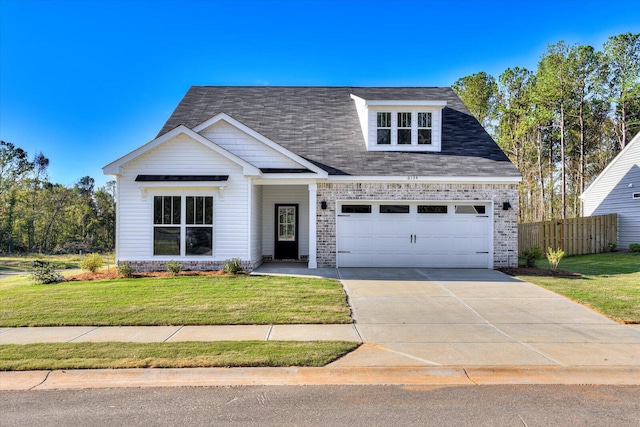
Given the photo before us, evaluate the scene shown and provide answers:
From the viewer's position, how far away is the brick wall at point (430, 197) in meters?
14.5

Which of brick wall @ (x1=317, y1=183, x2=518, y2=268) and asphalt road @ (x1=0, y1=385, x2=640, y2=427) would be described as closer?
asphalt road @ (x1=0, y1=385, x2=640, y2=427)

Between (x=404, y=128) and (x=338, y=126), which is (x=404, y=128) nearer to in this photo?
(x=404, y=128)

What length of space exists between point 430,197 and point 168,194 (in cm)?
870

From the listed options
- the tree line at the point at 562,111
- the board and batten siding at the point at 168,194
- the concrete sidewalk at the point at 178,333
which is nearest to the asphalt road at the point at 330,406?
the concrete sidewalk at the point at 178,333

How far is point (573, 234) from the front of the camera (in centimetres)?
2031

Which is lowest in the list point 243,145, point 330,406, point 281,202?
point 330,406

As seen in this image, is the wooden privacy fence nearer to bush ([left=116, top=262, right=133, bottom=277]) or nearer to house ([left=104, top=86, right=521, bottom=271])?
house ([left=104, top=86, right=521, bottom=271])

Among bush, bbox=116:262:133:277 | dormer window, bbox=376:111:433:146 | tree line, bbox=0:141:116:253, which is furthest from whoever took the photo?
tree line, bbox=0:141:116:253

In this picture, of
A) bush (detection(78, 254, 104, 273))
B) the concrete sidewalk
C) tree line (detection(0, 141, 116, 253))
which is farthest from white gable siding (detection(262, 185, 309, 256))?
tree line (detection(0, 141, 116, 253))

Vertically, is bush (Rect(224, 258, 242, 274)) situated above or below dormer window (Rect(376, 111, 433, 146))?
below

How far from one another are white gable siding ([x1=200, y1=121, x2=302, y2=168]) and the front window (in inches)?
83.5

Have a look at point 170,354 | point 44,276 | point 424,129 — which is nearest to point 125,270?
point 44,276

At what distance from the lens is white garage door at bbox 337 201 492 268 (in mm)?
14688

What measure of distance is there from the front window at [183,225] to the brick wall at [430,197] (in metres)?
3.73
